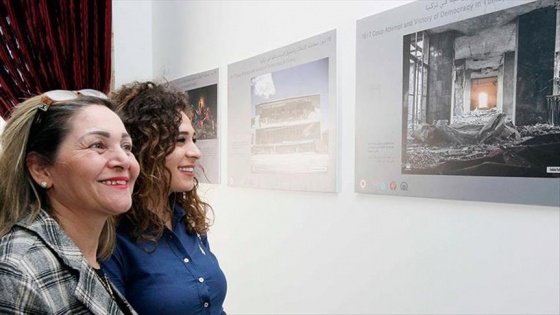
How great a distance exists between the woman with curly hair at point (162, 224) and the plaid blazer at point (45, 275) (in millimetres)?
188

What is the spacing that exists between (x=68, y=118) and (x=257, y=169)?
1204 mm

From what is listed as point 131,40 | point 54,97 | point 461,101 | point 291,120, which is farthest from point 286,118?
point 131,40

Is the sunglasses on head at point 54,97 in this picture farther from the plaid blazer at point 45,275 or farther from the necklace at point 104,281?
the necklace at point 104,281

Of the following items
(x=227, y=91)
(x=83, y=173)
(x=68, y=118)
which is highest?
(x=227, y=91)

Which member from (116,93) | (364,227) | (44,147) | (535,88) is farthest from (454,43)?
(44,147)

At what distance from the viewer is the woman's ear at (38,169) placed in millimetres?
907

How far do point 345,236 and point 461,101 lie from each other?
2.19 feet

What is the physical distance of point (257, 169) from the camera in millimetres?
2072

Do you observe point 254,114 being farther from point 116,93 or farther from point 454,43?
point 454,43

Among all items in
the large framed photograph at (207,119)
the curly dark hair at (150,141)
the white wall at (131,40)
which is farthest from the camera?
the white wall at (131,40)

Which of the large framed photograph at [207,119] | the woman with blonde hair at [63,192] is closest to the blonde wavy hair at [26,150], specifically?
the woman with blonde hair at [63,192]

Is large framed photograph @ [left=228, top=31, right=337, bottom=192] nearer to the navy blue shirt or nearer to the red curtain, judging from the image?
the navy blue shirt

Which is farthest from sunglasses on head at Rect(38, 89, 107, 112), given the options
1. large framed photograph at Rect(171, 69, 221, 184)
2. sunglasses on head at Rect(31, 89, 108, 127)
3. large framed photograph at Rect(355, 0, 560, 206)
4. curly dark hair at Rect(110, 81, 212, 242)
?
large framed photograph at Rect(171, 69, 221, 184)

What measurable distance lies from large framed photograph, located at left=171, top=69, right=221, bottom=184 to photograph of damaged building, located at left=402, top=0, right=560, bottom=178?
1.18m
